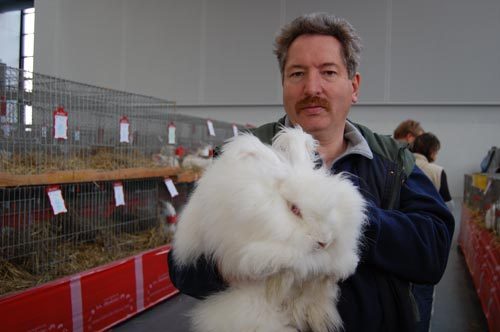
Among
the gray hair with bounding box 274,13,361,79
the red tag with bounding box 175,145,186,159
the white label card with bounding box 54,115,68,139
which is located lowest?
the red tag with bounding box 175,145,186,159

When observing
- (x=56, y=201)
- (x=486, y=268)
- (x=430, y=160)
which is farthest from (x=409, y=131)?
(x=56, y=201)

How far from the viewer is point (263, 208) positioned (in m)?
0.95

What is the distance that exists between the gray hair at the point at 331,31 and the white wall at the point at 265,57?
6.55 meters

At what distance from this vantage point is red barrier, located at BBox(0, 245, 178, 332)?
2.17m

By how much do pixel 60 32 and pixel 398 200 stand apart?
10.4m

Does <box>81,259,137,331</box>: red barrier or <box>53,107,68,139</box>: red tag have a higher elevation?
<box>53,107,68,139</box>: red tag

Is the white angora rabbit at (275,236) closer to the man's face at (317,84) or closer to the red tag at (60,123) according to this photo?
the man's face at (317,84)

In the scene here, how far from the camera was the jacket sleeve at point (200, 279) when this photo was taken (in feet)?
3.45

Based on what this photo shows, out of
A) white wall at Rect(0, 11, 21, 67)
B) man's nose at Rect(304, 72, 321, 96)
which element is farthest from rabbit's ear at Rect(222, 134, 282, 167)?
white wall at Rect(0, 11, 21, 67)

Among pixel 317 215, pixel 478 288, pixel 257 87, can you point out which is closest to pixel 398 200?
pixel 317 215

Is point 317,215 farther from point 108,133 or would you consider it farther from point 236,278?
point 108,133

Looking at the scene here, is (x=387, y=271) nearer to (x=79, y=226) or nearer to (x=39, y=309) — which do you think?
(x=39, y=309)

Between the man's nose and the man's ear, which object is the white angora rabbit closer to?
the man's nose

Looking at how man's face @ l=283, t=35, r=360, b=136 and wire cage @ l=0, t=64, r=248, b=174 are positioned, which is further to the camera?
wire cage @ l=0, t=64, r=248, b=174
